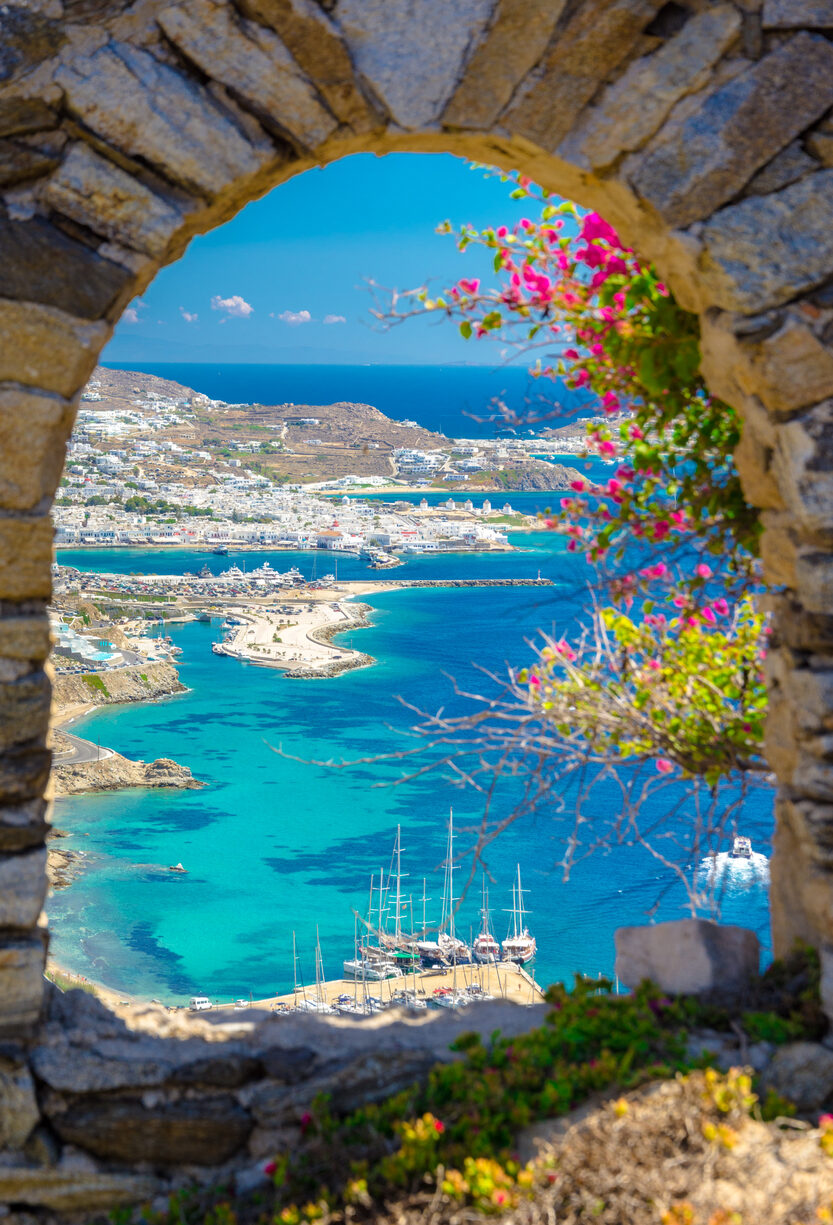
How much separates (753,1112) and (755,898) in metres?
22.2

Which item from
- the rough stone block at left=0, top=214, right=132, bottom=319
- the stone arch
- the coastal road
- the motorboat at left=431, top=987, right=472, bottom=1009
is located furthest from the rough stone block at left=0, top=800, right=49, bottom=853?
the coastal road

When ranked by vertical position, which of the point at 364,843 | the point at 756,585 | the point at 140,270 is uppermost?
the point at 140,270

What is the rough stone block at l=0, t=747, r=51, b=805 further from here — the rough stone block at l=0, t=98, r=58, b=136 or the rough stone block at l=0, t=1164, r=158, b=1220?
the rough stone block at l=0, t=98, r=58, b=136

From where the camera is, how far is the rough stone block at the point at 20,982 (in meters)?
2.08

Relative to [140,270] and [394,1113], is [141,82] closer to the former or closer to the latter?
[140,270]

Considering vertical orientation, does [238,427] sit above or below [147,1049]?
above

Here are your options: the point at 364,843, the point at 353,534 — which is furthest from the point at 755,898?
the point at 353,534

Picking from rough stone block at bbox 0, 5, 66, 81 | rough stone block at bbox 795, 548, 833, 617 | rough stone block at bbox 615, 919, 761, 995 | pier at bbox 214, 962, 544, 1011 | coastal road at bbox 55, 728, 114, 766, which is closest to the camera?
rough stone block at bbox 0, 5, 66, 81

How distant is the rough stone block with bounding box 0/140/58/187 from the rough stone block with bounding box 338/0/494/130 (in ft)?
1.95

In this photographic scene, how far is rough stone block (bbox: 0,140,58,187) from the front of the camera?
1.98m

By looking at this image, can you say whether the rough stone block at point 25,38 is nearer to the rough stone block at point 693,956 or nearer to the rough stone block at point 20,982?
the rough stone block at point 20,982

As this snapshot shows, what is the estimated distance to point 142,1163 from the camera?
85.0 inches

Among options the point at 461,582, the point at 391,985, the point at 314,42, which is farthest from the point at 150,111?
the point at 461,582

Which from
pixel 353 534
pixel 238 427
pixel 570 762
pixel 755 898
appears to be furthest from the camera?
pixel 238 427
